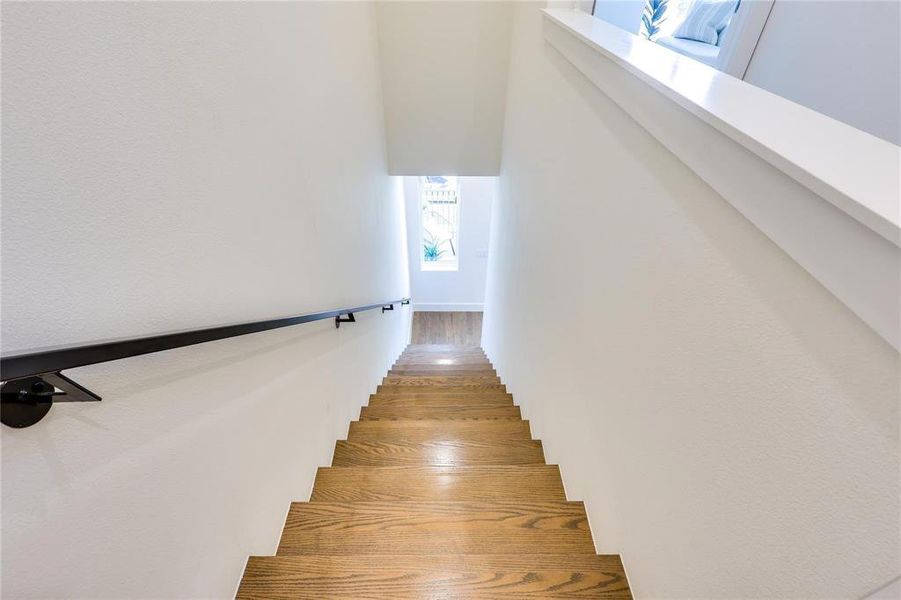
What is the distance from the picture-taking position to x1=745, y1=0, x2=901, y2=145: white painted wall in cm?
105

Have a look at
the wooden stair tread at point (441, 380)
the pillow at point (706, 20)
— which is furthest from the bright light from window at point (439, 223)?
the pillow at point (706, 20)

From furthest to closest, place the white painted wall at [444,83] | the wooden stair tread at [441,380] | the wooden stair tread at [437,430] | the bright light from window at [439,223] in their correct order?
the bright light from window at [439,223] → the wooden stair tread at [441,380] → the white painted wall at [444,83] → the wooden stair tread at [437,430]

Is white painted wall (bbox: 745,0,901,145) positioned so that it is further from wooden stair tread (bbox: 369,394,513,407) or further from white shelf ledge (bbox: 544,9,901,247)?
wooden stair tread (bbox: 369,394,513,407)

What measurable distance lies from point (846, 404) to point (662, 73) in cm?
67

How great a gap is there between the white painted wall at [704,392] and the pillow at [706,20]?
532 millimetres

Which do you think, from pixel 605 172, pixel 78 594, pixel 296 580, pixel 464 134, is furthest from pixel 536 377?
pixel 464 134

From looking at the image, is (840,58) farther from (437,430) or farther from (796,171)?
(437,430)

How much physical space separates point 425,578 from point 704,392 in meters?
0.91

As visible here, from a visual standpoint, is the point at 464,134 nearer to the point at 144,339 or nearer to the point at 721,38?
the point at 721,38

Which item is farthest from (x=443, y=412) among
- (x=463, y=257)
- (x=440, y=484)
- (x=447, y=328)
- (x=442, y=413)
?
(x=463, y=257)

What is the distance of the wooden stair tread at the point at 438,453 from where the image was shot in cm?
178

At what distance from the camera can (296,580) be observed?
1.05 m

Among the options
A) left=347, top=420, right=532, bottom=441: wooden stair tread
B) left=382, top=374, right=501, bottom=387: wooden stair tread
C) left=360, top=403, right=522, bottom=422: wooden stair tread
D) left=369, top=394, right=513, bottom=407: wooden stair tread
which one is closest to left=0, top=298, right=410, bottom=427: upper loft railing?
left=347, top=420, right=532, bottom=441: wooden stair tread

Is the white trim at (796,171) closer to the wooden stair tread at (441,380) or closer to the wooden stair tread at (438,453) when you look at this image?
the wooden stair tread at (438,453)
